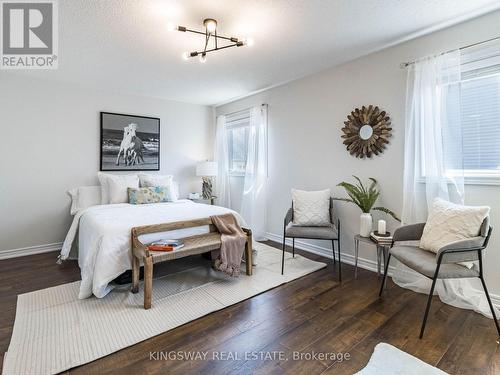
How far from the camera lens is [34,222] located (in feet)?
11.9

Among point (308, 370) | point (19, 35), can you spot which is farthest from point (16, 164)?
point (308, 370)

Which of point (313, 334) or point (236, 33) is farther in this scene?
point (236, 33)

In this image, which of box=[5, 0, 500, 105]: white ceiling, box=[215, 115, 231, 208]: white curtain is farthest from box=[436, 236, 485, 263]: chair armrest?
box=[215, 115, 231, 208]: white curtain

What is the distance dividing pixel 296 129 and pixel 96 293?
3.04m

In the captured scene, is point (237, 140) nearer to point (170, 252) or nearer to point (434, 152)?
point (170, 252)

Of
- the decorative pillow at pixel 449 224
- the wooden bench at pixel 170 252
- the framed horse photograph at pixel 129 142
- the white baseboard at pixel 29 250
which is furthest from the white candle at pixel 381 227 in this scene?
the white baseboard at pixel 29 250

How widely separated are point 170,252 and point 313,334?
51.3 inches

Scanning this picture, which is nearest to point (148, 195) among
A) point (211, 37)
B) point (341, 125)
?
point (211, 37)

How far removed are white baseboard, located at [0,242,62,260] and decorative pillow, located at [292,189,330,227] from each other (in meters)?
3.43

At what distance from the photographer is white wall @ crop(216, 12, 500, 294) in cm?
225

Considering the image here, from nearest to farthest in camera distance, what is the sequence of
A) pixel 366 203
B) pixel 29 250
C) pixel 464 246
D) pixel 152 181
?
1. pixel 464 246
2. pixel 366 203
3. pixel 29 250
4. pixel 152 181

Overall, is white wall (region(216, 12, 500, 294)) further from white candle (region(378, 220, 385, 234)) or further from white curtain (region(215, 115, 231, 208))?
white curtain (region(215, 115, 231, 208))

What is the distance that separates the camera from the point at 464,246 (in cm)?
179

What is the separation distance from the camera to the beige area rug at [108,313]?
5.31 ft
